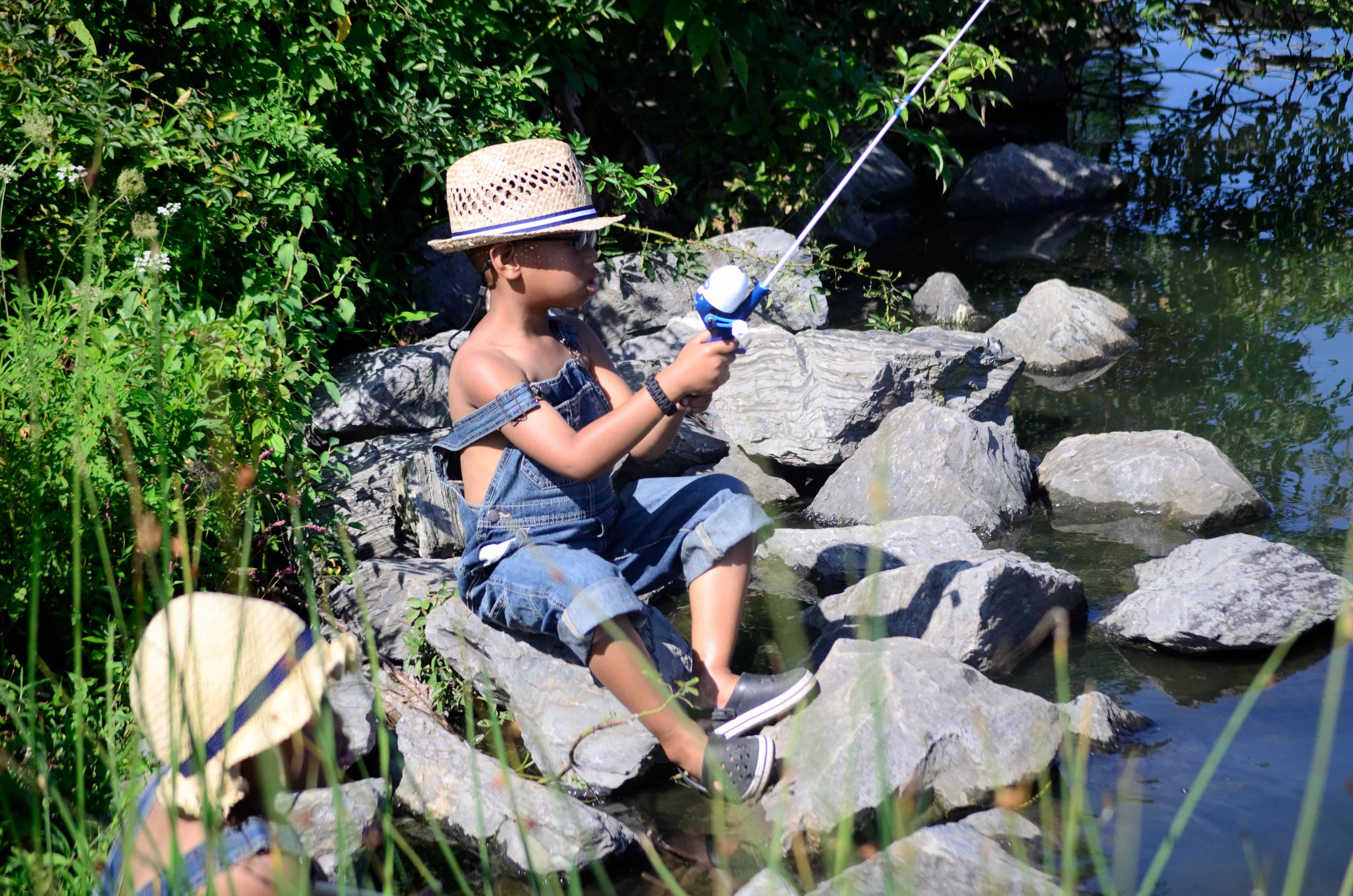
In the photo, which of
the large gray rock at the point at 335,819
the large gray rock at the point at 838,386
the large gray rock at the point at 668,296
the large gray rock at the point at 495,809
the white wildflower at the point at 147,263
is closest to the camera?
the large gray rock at the point at 335,819

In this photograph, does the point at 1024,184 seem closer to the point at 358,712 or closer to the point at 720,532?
the point at 720,532

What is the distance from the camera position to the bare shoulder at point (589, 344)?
3244 millimetres

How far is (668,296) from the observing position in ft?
19.0

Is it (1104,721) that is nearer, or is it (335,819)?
(335,819)

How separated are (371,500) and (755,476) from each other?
1.55 m

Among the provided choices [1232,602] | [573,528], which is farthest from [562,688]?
[1232,602]

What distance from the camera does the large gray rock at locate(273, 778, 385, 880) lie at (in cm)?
233

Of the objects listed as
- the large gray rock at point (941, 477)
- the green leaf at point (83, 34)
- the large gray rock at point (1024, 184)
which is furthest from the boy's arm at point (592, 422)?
the large gray rock at point (1024, 184)

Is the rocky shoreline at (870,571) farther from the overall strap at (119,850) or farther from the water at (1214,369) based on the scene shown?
the overall strap at (119,850)

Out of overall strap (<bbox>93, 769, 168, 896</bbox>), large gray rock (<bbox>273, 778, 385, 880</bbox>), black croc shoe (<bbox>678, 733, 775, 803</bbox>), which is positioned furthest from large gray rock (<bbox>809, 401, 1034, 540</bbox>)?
overall strap (<bbox>93, 769, 168, 896</bbox>)

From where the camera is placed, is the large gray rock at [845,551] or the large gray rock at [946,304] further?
the large gray rock at [946,304]

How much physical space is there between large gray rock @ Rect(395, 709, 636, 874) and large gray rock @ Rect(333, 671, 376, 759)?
0.09m

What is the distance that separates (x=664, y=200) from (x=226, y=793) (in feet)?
11.8

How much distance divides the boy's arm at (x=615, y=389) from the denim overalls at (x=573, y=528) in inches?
2.3
